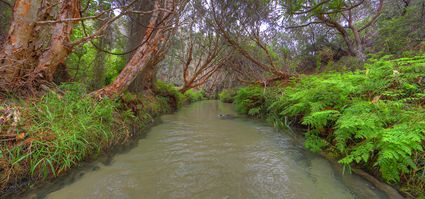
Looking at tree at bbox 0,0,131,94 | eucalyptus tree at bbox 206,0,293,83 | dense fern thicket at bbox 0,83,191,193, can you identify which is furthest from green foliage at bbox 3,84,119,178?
eucalyptus tree at bbox 206,0,293,83

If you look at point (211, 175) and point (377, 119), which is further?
point (211, 175)

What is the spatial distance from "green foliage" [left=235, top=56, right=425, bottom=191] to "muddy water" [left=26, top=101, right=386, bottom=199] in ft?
1.14

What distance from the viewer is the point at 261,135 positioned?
4.48 metres

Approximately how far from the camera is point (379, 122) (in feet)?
7.48

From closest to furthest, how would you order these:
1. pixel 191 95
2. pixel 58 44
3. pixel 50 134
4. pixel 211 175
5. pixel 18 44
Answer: pixel 50 134 → pixel 211 175 → pixel 18 44 → pixel 58 44 → pixel 191 95

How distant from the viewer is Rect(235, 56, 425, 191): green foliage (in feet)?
6.21

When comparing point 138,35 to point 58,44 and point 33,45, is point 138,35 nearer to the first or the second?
point 58,44

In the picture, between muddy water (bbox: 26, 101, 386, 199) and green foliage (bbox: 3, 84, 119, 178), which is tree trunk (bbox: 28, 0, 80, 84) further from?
muddy water (bbox: 26, 101, 386, 199)

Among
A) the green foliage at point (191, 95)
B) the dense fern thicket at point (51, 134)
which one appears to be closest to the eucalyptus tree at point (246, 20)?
the dense fern thicket at point (51, 134)

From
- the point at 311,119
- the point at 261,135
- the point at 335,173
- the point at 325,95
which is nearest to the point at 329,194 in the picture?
the point at 335,173

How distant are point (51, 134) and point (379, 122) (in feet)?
13.5

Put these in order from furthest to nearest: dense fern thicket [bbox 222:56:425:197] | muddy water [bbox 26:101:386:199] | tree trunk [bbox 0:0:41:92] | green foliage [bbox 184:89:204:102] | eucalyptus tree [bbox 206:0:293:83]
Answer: green foliage [bbox 184:89:204:102], eucalyptus tree [bbox 206:0:293:83], tree trunk [bbox 0:0:41:92], muddy water [bbox 26:101:386:199], dense fern thicket [bbox 222:56:425:197]

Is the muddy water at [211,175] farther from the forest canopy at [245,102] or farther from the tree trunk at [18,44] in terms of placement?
the tree trunk at [18,44]

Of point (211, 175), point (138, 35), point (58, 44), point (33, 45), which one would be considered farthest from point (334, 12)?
point (33, 45)
